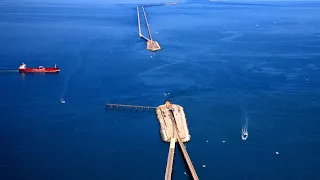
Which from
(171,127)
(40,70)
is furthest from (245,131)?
(40,70)

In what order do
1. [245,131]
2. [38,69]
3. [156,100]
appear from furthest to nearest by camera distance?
1. [38,69]
2. [156,100]
3. [245,131]

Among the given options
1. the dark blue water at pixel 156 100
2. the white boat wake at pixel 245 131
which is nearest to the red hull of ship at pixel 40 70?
the dark blue water at pixel 156 100

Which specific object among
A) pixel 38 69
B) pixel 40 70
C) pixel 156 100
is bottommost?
pixel 156 100

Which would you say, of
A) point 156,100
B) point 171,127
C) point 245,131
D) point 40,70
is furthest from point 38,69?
point 245,131

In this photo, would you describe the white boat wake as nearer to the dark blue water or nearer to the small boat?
the dark blue water

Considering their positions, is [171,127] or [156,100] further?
[156,100]

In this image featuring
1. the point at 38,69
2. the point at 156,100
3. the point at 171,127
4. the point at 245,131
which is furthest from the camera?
the point at 38,69

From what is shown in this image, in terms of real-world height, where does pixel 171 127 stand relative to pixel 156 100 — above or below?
below

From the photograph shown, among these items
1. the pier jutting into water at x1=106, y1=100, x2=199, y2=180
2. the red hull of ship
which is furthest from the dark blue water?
the red hull of ship

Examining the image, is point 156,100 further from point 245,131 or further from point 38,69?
point 38,69
